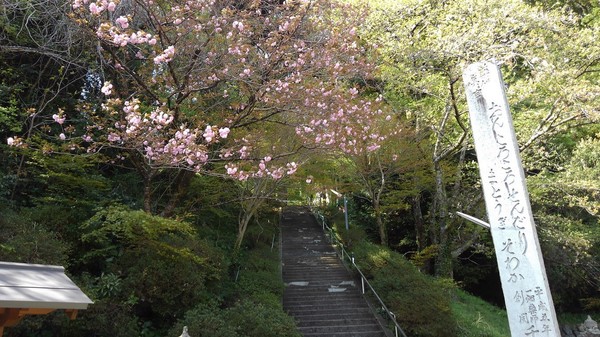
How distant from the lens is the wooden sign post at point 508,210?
4.84 metres

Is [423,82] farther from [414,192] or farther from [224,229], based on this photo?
[224,229]

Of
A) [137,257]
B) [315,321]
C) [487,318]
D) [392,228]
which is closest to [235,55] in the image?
[137,257]

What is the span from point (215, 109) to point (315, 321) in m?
5.44

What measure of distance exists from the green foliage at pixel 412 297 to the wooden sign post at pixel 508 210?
14.4 ft

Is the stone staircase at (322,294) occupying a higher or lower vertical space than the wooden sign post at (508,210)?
lower

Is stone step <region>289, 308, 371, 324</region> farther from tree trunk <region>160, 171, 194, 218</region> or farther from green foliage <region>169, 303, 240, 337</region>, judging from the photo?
tree trunk <region>160, 171, 194, 218</region>

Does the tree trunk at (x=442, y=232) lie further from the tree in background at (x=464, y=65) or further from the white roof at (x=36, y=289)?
the white roof at (x=36, y=289)

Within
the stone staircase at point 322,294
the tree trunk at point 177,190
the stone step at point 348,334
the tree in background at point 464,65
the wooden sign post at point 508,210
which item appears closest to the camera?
the wooden sign post at point 508,210

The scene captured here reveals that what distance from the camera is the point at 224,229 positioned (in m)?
14.1

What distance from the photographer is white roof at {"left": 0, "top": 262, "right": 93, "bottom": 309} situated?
3145mm

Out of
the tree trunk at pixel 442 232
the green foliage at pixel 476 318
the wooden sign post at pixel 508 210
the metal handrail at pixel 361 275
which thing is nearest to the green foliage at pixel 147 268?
the metal handrail at pixel 361 275

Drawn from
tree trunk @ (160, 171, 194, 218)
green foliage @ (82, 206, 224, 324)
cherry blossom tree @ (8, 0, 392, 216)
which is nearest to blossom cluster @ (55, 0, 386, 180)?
cherry blossom tree @ (8, 0, 392, 216)

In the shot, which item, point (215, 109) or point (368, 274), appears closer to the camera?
point (215, 109)

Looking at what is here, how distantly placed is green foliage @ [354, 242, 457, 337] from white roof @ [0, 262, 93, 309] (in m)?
7.48
